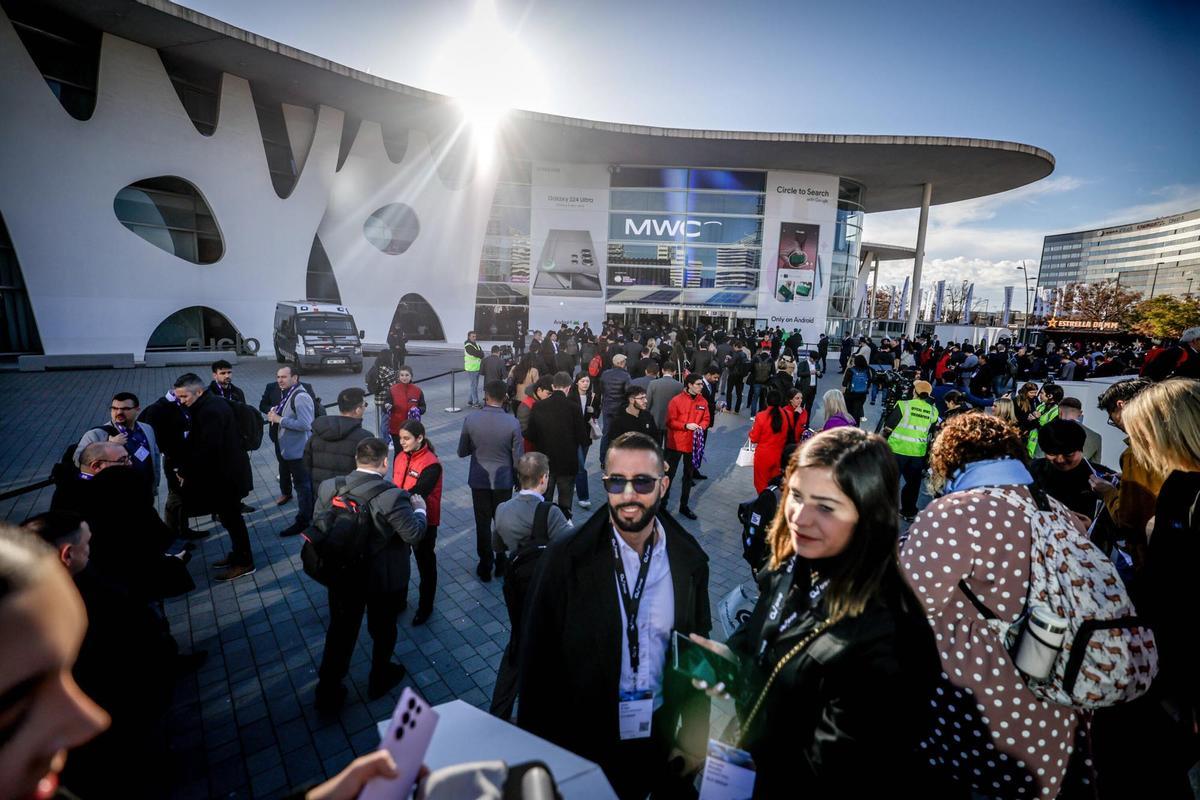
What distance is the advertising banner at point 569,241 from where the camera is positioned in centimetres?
3131

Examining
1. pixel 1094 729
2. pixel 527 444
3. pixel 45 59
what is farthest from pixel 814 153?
pixel 45 59

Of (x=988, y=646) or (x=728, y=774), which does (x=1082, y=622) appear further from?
(x=728, y=774)

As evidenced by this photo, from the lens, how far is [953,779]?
2.11m

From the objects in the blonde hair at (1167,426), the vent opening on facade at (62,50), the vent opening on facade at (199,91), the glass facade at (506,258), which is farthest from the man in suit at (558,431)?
the glass facade at (506,258)

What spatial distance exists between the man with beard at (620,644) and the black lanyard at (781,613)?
415 millimetres

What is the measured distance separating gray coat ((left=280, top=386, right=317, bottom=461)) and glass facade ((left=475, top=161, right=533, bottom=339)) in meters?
25.5

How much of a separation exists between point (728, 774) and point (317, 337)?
18783 mm

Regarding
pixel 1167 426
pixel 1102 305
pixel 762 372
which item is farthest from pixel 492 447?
pixel 1102 305

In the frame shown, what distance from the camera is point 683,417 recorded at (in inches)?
254

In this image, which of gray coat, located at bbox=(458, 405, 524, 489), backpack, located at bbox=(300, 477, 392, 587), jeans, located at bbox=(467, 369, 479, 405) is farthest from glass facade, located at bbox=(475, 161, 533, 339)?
backpack, located at bbox=(300, 477, 392, 587)

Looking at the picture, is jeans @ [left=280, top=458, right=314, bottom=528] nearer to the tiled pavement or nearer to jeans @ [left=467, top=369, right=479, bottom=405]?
the tiled pavement

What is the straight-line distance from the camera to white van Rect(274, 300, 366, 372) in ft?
55.9

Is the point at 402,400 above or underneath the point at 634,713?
above

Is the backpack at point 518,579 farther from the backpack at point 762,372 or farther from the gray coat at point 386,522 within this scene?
the backpack at point 762,372
